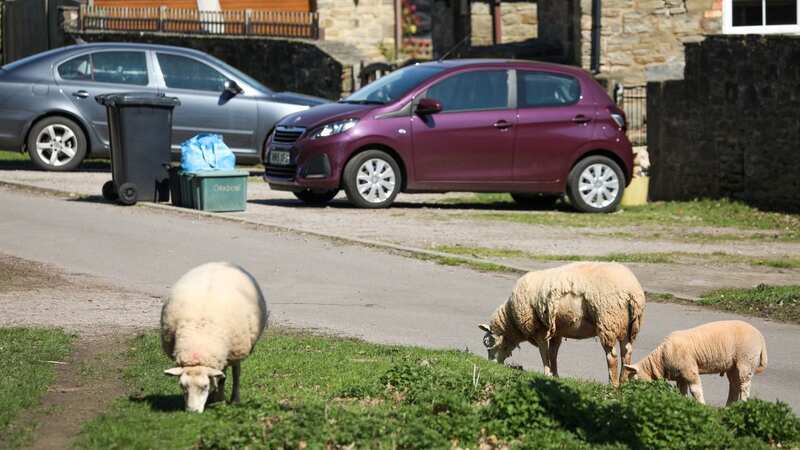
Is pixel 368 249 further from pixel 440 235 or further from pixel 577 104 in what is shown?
pixel 577 104

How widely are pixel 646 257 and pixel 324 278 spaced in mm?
3667

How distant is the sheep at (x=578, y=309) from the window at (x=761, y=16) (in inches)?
643

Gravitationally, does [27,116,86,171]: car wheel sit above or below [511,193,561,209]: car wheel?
above

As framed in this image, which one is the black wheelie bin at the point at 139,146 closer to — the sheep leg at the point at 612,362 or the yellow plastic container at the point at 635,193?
the yellow plastic container at the point at 635,193

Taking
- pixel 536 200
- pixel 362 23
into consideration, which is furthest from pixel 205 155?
pixel 362 23

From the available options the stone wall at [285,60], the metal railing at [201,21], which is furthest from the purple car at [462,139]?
the metal railing at [201,21]

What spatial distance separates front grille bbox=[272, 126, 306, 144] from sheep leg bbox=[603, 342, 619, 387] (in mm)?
10057

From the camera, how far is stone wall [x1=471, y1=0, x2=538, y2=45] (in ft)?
119

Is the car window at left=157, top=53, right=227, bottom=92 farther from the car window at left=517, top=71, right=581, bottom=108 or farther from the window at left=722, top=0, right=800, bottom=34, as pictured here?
the window at left=722, top=0, right=800, bottom=34

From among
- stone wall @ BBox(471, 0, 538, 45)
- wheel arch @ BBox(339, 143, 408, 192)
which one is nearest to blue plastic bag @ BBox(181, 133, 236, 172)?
wheel arch @ BBox(339, 143, 408, 192)

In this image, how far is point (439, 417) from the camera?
7617mm

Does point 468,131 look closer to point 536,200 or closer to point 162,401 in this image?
point 536,200

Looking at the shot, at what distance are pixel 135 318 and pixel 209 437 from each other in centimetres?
439

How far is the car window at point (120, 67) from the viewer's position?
883 inches
